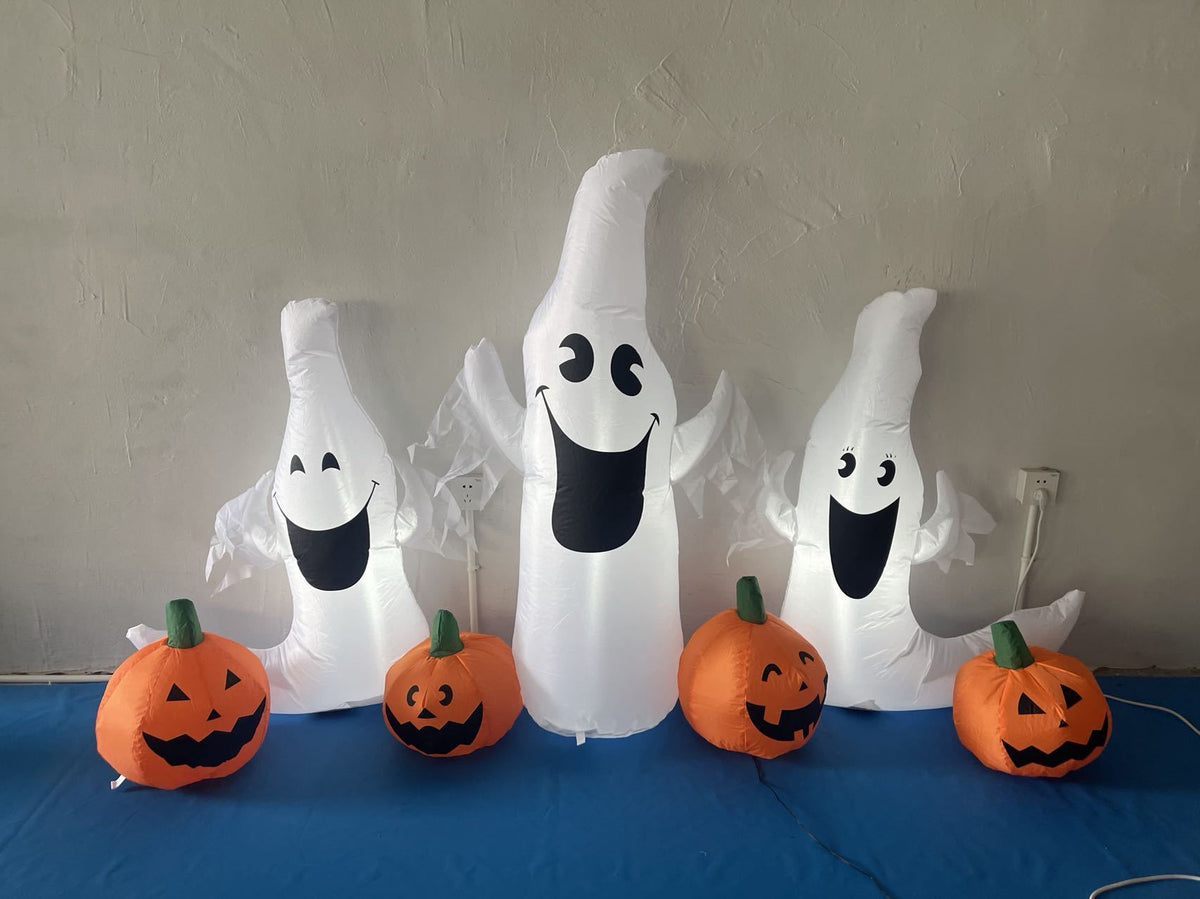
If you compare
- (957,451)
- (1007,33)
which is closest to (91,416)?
(957,451)

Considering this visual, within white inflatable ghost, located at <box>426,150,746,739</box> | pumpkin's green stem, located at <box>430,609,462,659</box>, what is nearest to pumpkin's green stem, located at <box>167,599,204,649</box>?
pumpkin's green stem, located at <box>430,609,462,659</box>

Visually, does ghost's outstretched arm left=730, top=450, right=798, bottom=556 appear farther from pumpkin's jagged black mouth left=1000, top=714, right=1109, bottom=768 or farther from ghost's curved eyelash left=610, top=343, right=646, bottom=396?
pumpkin's jagged black mouth left=1000, top=714, right=1109, bottom=768

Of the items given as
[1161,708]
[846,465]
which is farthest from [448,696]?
[1161,708]

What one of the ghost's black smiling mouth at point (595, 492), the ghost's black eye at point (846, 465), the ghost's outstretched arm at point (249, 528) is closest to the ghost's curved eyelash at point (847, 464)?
the ghost's black eye at point (846, 465)

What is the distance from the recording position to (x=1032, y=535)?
159 centimetres

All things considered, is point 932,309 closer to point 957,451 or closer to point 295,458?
point 957,451

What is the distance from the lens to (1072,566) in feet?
5.32

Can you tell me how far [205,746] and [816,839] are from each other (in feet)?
3.31

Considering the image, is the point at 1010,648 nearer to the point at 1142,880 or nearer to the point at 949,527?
the point at 949,527

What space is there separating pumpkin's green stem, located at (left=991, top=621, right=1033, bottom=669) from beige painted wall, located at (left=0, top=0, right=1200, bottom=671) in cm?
31

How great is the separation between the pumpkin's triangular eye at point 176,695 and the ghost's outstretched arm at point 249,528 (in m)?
0.29

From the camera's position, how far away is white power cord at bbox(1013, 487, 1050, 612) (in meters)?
1.56

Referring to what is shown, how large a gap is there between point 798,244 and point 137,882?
5.05ft

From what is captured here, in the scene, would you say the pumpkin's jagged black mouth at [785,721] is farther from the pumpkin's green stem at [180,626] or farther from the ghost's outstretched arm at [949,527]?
the pumpkin's green stem at [180,626]
